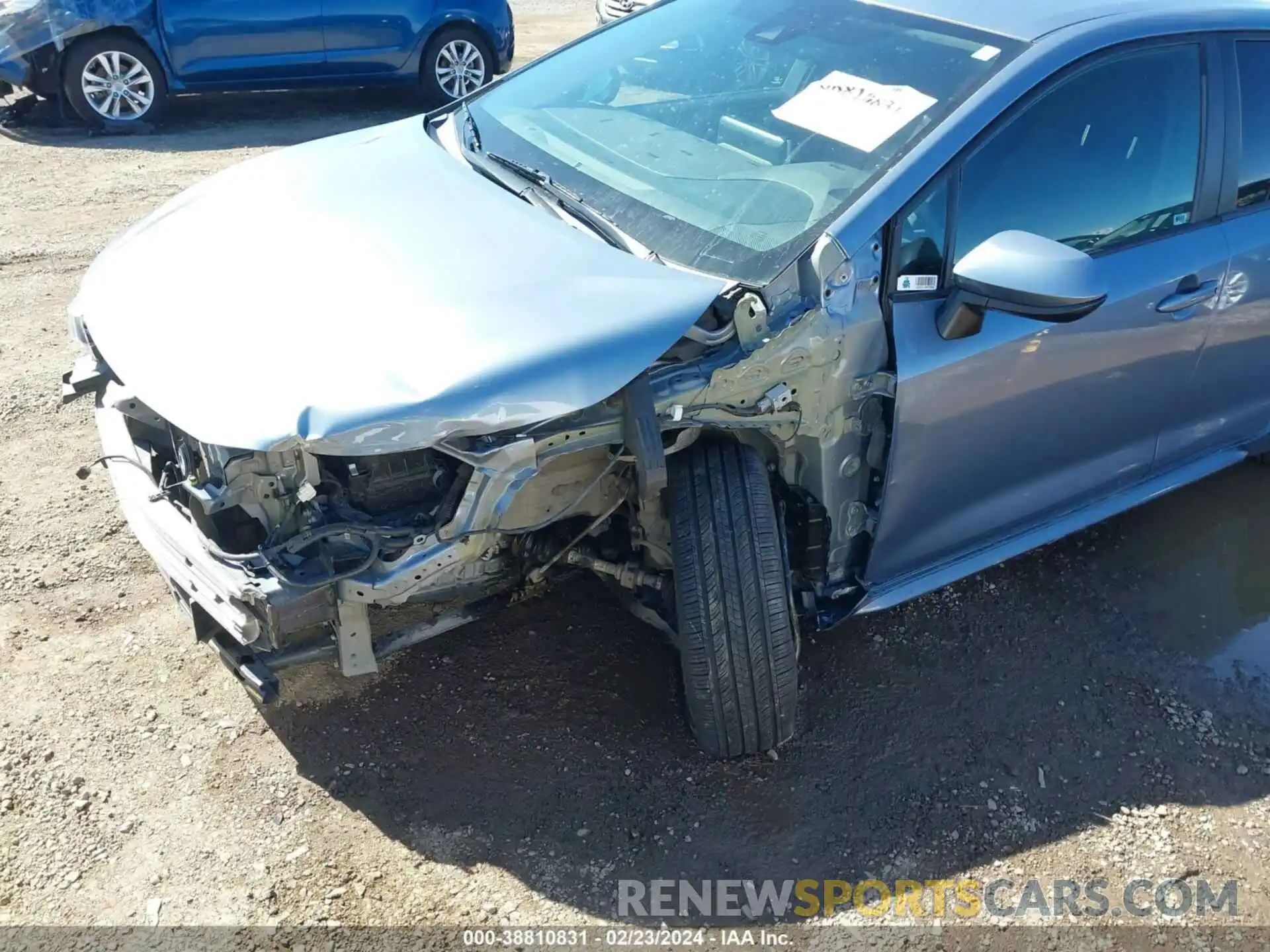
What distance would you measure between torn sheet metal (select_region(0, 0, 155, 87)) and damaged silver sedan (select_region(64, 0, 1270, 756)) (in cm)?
550

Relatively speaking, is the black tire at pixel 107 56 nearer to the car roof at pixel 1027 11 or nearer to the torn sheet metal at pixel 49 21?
the torn sheet metal at pixel 49 21

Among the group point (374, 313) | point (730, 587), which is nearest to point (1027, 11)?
point (730, 587)

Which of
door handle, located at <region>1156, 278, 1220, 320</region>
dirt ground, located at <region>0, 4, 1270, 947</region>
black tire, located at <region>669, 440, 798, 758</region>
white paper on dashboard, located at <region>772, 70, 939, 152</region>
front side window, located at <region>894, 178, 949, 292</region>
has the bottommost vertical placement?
dirt ground, located at <region>0, 4, 1270, 947</region>

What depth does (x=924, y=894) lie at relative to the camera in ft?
8.62

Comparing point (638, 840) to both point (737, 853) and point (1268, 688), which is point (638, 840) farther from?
point (1268, 688)

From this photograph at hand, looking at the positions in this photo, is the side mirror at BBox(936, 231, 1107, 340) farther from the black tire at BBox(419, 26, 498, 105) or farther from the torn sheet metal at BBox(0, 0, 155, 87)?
the torn sheet metal at BBox(0, 0, 155, 87)

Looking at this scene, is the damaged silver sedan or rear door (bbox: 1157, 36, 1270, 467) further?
rear door (bbox: 1157, 36, 1270, 467)

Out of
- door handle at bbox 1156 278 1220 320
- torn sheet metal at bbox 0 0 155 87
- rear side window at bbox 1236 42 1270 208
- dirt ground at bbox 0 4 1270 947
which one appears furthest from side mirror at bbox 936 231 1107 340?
torn sheet metal at bbox 0 0 155 87

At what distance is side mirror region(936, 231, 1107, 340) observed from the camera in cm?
252

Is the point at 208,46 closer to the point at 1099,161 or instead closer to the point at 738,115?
the point at 738,115

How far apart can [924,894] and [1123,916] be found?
480 mm

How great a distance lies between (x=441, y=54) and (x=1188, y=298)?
7.22 metres

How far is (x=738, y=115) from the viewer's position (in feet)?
10.4

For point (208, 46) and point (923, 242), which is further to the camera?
point (208, 46)
